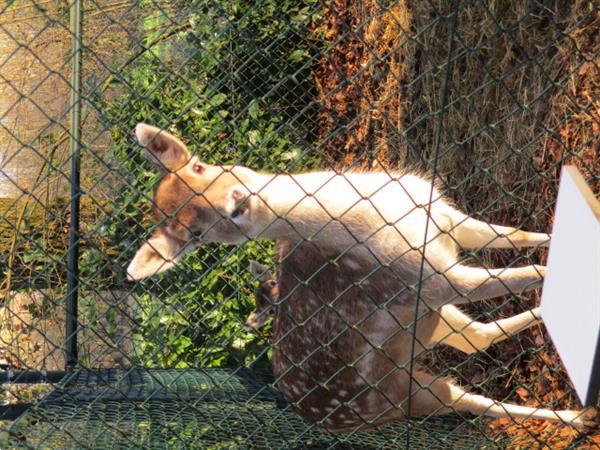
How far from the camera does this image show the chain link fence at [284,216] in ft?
12.0

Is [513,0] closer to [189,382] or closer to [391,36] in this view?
[391,36]

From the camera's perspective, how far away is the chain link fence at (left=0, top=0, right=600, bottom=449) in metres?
3.66

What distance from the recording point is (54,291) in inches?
239

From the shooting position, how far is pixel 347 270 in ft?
12.1

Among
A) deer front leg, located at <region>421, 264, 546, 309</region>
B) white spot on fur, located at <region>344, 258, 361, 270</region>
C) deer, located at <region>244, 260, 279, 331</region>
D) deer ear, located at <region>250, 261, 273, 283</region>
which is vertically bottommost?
deer front leg, located at <region>421, 264, 546, 309</region>

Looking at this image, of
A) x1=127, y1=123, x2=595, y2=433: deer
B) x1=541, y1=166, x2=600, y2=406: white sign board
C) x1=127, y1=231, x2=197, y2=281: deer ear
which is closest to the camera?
x1=541, y1=166, x2=600, y2=406: white sign board

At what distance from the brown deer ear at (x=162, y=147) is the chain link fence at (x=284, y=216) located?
0.40ft

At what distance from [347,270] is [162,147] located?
3.28 ft

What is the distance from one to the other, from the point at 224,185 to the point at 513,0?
1.97m

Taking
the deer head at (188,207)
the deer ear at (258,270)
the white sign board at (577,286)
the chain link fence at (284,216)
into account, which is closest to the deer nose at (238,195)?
the deer head at (188,207)

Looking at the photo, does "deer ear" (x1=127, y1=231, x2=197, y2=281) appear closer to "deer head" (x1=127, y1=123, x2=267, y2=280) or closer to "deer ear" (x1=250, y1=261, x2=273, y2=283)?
"deer head" (x1=127, y1=123, x2=267, y2=280)

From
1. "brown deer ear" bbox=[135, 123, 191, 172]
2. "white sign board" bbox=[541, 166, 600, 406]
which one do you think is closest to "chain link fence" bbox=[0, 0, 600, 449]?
"brown deer ear" bbox=[135, 123, 191, 172]

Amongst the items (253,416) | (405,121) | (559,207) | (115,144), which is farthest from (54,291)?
(559,207)

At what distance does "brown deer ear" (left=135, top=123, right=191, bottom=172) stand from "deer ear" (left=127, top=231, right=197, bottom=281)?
325mm
